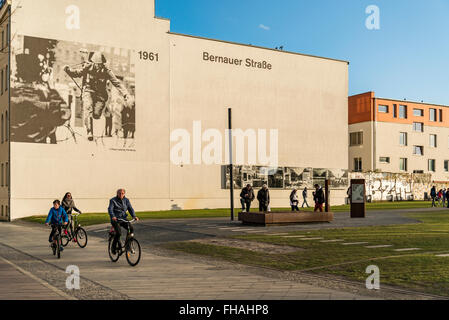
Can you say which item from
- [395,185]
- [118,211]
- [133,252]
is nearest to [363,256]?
[133,252]

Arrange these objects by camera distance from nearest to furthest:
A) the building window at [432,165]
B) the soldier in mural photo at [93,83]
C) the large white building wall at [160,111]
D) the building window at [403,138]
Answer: the large white building wall at [160,111]
the soldier in mural photo at [93,83]
the building window at [403,138]
the building window at [432,165]

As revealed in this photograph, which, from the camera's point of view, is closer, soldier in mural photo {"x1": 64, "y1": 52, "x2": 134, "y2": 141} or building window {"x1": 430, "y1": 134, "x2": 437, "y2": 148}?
soldier in mural photo {"x1": 64, "y1": 52, "x2": 134, "y2": 141}

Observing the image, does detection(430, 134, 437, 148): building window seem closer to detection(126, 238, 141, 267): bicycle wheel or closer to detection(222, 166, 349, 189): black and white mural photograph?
detection(222, 166, 349, 189): black and white mural photograph

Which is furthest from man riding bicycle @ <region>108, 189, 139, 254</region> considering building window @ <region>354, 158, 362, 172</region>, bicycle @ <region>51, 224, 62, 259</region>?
building window @ <region>354, 158, 362, 172</region>

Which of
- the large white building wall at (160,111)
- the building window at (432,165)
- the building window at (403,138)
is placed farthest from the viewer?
the building window at (432,165)

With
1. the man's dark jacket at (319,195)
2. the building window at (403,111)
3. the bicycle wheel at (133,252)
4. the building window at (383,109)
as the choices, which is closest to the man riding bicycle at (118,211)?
the bicycle wheel at (133,252)

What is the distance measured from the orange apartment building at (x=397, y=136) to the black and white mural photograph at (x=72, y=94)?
39344mm

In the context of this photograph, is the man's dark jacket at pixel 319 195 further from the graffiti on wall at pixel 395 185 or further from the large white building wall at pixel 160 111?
the graffiti on wall at pixel 395 185

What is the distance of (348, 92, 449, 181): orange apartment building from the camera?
69312mm

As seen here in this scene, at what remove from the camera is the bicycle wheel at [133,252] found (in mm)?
11641

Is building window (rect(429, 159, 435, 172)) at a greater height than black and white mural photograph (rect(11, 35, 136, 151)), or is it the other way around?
black and white mural photograph (rect(11, 35, 136, 151))

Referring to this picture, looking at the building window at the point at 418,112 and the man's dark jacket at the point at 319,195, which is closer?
the man's dark jacket at the point at 319,195

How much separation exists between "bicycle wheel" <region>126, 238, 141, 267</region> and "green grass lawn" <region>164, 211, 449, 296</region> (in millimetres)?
2434

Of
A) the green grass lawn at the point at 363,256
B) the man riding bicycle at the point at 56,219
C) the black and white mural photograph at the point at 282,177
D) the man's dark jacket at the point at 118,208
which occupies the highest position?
the black and white mural photograph at the point at 282,177
